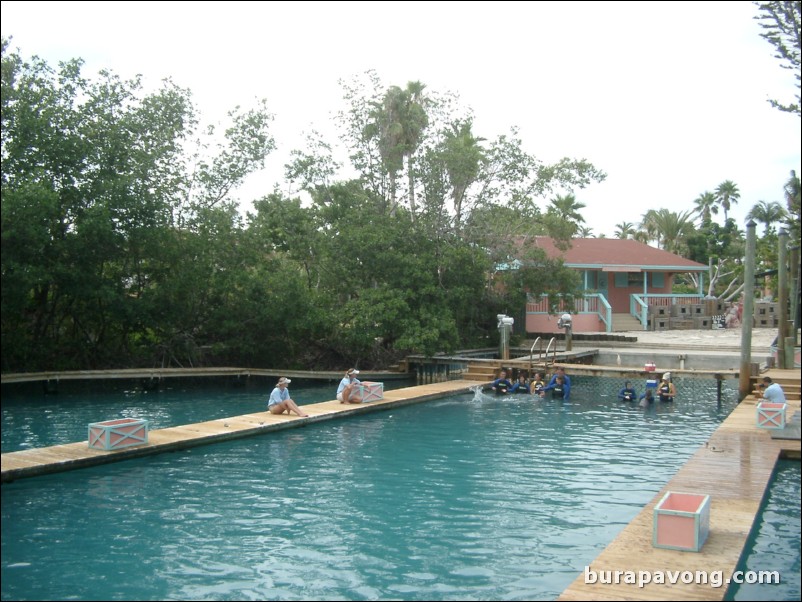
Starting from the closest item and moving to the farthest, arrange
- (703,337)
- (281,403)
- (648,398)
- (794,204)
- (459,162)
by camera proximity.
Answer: (794,204) < (281,403) < (648,398) < (459,162) < (703,337)

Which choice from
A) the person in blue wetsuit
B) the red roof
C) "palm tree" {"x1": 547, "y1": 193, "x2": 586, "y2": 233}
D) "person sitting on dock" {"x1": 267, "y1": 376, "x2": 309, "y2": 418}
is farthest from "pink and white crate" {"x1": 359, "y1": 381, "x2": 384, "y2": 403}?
"palm tree" {"x1": 547, "y1": 193, "x2": 586, "y2": 233}

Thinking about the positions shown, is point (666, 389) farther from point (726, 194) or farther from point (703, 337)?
point (726, 194)

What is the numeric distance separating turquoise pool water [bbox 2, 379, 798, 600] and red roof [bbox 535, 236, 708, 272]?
58.4 ft

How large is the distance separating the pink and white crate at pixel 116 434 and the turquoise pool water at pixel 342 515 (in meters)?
0.57

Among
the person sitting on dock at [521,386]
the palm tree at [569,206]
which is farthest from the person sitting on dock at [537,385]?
the palm tree at [569,206]

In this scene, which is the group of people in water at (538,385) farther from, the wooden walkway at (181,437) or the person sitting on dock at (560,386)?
the wooden walkway at (181,437)

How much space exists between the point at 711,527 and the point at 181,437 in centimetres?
993

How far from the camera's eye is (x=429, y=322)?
82.8ft

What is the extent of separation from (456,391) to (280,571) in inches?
583

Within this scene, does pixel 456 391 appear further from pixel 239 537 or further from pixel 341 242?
pixel 239 537

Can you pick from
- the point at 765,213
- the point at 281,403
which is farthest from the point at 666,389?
the point at 765,213

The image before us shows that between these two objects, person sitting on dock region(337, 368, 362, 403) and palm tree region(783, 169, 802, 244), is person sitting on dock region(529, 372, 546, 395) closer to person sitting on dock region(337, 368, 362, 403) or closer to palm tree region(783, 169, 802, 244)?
person sitting on dock region(337, 368, 362, 403)

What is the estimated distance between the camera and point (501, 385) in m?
22.8

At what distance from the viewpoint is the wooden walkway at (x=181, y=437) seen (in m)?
11.8
